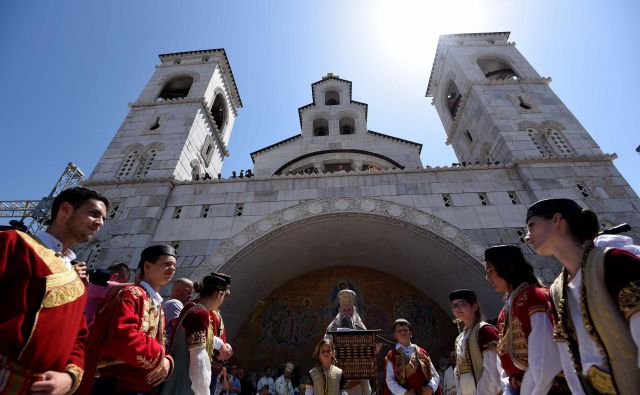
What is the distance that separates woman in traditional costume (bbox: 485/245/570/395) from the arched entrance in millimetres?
5890

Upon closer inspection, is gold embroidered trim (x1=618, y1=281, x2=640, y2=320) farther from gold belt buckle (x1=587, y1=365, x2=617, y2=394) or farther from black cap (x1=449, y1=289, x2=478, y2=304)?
black cap (x1=449, y1=289, x2=478, y2=304)

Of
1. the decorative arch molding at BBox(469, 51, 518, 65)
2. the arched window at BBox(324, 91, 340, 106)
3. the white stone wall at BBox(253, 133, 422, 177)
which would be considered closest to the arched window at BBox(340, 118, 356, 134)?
the white stone wall at BBox(253, 133, 422, 177)

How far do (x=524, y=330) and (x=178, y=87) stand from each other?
18285 mm

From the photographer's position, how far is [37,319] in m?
1.49

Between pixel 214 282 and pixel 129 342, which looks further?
pixel 214 282

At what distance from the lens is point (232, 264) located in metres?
8.64

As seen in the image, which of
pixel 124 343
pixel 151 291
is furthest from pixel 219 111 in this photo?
pixel 124 343

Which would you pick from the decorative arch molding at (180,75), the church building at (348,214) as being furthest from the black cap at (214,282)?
the decorative arch molding at (180,75)

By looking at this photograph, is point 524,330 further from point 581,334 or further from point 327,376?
point 327,376

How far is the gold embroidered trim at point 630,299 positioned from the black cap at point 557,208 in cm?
66

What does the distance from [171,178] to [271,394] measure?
728cm

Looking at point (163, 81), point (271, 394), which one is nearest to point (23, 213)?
point (163, 81)

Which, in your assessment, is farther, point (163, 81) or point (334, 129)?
point (334, 129)

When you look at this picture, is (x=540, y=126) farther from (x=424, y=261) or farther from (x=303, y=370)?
(x=303, y=370)
